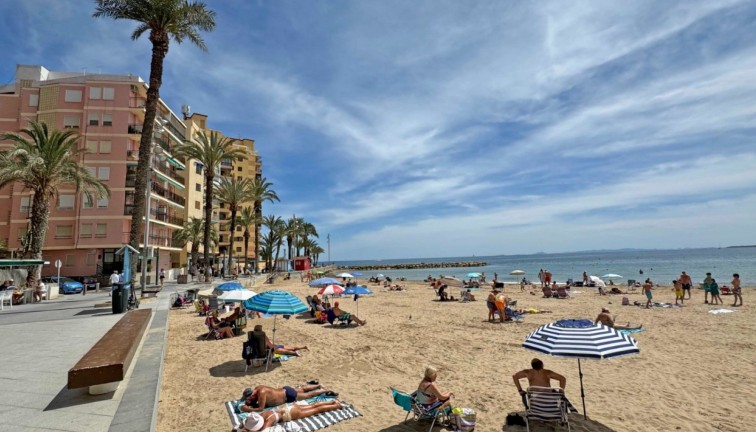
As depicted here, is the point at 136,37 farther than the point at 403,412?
Yes

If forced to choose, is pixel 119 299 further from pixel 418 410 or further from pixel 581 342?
pixel 581 342

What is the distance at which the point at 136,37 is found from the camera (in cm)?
2206

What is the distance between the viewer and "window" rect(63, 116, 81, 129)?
127 ft

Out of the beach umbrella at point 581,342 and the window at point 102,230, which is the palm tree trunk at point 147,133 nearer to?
the beach umbrella at point 581,342

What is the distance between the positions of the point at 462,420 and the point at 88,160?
44265mm

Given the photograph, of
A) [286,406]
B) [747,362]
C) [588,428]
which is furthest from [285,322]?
[747,362]

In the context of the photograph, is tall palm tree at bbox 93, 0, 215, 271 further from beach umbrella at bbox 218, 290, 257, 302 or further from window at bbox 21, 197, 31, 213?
window at bbox 21, 197, 31, 213

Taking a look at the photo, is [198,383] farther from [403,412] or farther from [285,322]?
[285,322]

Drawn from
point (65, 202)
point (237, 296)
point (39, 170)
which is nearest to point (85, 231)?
point (65, 202)

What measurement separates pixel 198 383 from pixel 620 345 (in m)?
7.96

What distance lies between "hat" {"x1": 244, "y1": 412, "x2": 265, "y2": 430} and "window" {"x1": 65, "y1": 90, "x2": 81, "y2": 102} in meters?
45.4

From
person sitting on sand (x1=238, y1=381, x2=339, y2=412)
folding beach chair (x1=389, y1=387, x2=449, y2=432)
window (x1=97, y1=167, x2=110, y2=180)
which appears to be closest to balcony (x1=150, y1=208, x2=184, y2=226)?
window (x1=97, y1=167, x2=110, y2=180)

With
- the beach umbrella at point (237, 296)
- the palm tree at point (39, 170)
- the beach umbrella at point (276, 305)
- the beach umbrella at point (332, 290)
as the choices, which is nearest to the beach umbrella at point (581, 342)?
the beach umbrella at point (276, 305)

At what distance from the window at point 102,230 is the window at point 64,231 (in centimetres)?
228
